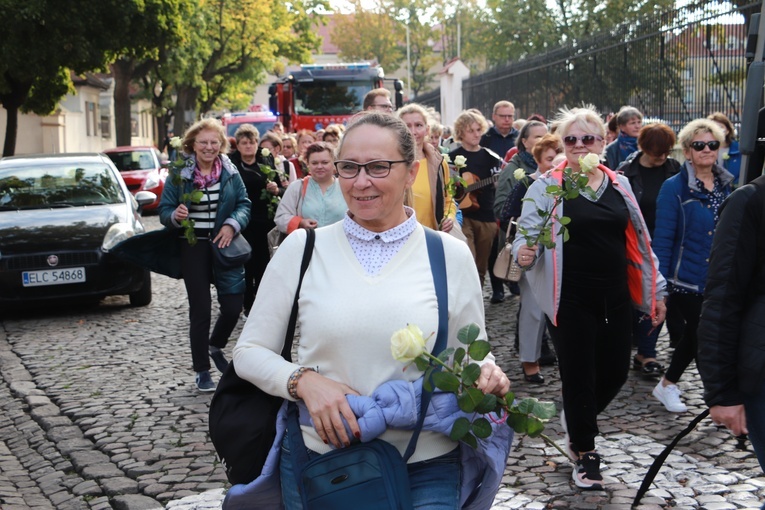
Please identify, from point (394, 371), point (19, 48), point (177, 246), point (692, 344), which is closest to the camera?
point (394, 371)

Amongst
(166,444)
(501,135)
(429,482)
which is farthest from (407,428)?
(501,135)

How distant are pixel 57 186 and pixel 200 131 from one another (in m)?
5.32

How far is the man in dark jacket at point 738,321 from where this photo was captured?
10.8ft

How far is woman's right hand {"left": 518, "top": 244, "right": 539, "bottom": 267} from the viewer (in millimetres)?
5488

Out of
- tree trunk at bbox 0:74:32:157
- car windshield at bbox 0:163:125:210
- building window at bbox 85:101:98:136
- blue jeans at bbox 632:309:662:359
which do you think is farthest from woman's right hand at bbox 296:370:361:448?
building window at bbox 85:101:98:136

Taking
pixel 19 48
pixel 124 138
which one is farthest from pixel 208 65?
pixel 19 48

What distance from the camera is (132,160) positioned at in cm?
2961

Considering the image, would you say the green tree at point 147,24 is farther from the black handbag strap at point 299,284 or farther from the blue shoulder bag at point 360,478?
the blue shoulder bag at point 360,478

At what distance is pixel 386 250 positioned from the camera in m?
2.88

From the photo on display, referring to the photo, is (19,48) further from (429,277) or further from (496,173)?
(429,277)

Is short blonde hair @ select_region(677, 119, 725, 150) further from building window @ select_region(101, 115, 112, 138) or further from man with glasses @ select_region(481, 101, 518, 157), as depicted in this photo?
building window @ select_region(101, 115, 112, 138)

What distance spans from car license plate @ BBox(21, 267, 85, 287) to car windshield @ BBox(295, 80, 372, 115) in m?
14.9

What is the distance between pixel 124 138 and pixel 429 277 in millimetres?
35809

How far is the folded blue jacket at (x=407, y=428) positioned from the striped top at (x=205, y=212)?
4.95 metres
